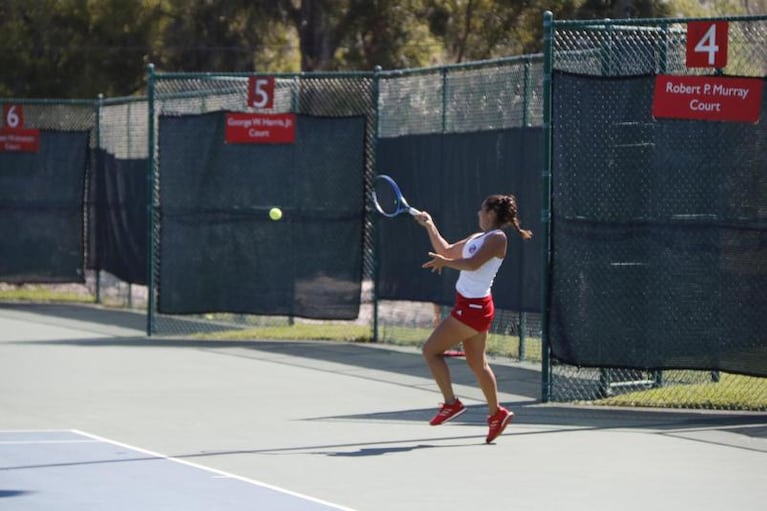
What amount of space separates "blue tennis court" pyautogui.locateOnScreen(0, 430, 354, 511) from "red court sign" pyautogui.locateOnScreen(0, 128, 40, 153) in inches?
480

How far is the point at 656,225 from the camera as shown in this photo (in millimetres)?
12102

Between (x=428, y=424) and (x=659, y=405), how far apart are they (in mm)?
2171

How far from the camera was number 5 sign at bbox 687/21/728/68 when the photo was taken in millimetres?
11656

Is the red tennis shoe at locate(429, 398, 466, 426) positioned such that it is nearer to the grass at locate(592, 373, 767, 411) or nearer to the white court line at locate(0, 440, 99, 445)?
the grass at locate(592, 373, 767, 411)

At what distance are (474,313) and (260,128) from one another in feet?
24.1

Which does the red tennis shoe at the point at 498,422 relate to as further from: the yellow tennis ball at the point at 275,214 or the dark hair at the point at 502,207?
the yellow tennis ball at the point at 275,214

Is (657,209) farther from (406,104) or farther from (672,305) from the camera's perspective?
(406,104)

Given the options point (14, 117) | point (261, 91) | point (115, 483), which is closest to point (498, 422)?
point (115, 483)

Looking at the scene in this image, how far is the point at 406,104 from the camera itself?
1733cm

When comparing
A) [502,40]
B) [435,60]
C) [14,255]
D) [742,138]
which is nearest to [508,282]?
[742,138]

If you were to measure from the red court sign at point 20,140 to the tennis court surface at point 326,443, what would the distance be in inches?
275

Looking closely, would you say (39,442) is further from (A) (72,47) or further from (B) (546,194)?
(A) (72,47)

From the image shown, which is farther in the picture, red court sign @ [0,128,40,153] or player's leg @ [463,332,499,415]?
red court sign @ [0,128,40,153]

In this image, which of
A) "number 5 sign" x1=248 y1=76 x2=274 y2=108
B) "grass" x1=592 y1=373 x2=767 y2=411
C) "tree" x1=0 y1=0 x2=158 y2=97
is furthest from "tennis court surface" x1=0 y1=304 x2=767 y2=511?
"tree" x1=0 y1=0 x2=158 y2=97
